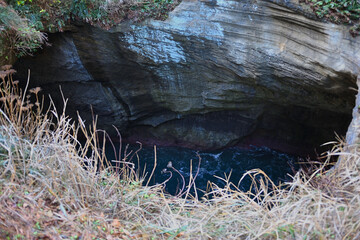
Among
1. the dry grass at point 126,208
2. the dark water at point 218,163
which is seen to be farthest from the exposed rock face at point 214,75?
the dry grass at point 126,208

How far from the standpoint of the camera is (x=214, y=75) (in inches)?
227

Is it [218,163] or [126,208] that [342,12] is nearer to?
[218,163]

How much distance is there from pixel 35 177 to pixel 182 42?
3.55 m

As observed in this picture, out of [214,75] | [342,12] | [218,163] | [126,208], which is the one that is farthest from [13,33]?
[342,12]

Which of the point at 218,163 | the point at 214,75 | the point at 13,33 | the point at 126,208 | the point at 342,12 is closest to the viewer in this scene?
the point at 126,208

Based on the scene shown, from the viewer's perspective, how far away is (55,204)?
2564mm

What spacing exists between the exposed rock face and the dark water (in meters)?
0.25

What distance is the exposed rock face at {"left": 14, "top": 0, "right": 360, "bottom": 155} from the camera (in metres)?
4.66

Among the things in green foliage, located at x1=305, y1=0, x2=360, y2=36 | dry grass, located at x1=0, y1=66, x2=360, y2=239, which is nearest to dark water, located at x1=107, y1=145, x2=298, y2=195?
green foliage, located at x1=305, y1=0, x2=360, y2=36

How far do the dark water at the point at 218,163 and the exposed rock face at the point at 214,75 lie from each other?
0.82 feet

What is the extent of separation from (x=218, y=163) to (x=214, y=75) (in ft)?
6.86

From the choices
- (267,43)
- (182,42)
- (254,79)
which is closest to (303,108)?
(254,79)

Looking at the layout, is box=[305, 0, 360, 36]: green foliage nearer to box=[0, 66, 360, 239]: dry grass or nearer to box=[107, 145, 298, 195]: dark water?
box=[0, 66, 360, 239]: dry grass

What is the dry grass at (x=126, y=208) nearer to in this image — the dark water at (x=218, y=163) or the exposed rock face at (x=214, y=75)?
the exposed rock face at (x=214, y=75)
